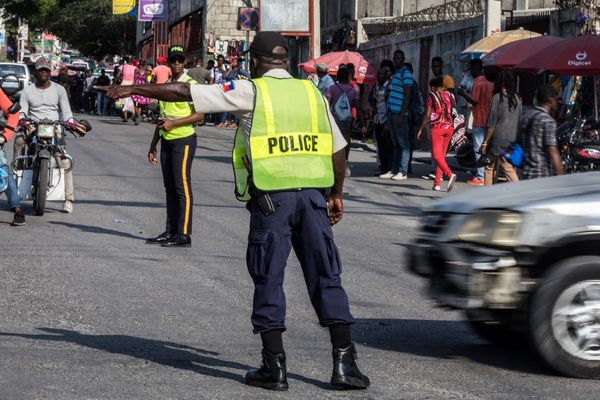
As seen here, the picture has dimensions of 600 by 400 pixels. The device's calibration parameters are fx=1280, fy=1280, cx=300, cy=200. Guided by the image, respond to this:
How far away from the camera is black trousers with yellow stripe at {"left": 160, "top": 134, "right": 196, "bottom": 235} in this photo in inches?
475

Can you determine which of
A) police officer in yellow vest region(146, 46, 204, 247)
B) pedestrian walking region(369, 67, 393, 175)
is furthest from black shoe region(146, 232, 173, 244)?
pedestrian walking region(369, 67, 393, 175)

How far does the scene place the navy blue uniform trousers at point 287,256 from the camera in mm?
6469

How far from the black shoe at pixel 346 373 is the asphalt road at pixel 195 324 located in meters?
0.05

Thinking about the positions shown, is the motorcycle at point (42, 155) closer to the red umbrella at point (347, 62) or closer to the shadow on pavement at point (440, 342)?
the shadow on pavement at point (440, 342)

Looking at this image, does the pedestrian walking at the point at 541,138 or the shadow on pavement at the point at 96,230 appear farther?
the shadow on pavement at the point at 96,230

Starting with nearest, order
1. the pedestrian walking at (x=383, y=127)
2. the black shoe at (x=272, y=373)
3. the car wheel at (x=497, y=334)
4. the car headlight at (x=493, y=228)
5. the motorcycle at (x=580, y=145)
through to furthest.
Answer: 1. the black shoe at (x=272, y=373)
2. the car headlight at (x=493, y=228)
3. the car wheel at (x=497, y=334)
4. the motorcycle at (x=580, y=145)
5. the pedestrian walking at (x=383, y=127)

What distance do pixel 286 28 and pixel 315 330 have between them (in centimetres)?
2605

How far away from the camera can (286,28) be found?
111 ft

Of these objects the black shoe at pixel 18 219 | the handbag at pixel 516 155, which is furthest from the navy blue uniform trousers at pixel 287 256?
the black shoe at pixel 18 219

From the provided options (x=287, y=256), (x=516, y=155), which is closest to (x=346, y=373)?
(x=287, y=256)

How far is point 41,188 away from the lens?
13891 millimetres

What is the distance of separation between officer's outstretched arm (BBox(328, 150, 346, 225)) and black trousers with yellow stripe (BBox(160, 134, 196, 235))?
5.31 m

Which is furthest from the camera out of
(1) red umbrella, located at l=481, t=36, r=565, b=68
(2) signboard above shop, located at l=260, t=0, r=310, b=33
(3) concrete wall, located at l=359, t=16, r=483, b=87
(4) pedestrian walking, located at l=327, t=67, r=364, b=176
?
Answer: (2) signboard above shop, located at l=260, t=0, r=310, b=33

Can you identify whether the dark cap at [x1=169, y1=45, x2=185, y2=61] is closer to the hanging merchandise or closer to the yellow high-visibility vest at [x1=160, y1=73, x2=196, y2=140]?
the yellow high-visibility vest at [x1=160, y1=73, x2=196, y2=140]
